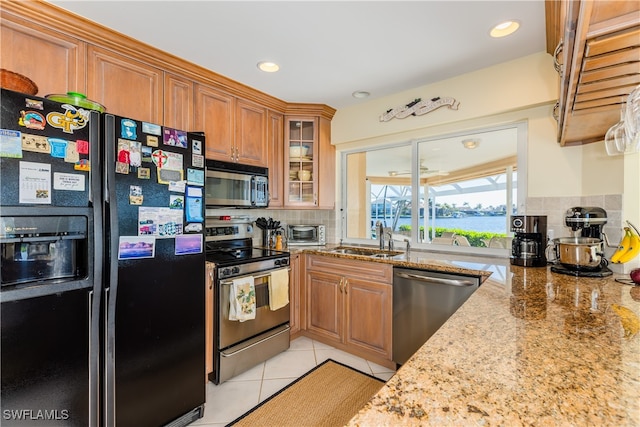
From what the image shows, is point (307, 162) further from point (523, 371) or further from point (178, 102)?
point (523, 371)

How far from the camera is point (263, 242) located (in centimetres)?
309

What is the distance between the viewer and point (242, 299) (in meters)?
2.20

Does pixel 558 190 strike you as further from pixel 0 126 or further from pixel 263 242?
pixel 0 126

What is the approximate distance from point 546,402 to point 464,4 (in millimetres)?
1860

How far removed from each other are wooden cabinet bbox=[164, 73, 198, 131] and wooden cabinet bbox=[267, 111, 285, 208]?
0.82 metres

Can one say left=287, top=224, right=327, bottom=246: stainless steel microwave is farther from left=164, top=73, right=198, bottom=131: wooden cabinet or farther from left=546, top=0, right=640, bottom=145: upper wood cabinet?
left=546, top=0, right=640, bottom=145: upper wood cabinet

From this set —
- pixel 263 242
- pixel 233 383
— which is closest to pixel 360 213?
pixel 263 242

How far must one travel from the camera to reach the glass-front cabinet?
317 centimetres

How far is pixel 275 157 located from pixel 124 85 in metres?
1.39

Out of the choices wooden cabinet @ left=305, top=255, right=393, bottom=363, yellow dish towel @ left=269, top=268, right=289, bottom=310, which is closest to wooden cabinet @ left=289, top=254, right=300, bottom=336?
wooden cabinet @ left=305, top=255, right=393, bottom=363

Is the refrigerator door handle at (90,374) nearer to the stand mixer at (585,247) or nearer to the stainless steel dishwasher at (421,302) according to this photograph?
the stainless steel dishwasher at (421,302)

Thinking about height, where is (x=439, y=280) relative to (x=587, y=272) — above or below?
below

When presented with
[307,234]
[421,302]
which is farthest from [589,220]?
[307,234]

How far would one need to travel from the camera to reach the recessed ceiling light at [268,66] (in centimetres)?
225
